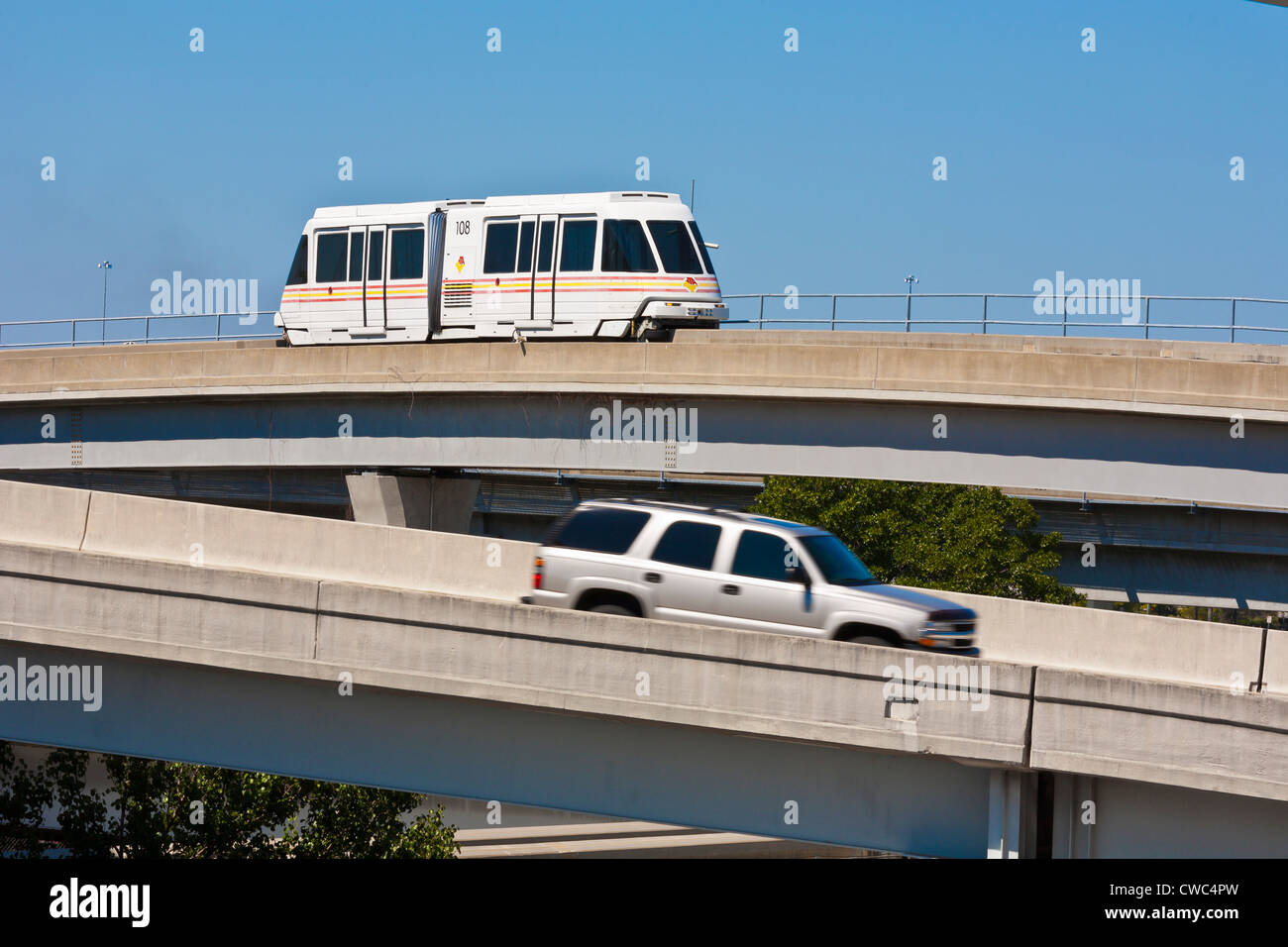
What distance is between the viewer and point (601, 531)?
13430 millimetres

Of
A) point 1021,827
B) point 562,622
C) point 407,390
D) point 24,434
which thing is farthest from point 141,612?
point 24,434

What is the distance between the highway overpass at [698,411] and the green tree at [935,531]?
A: 23.2 ft

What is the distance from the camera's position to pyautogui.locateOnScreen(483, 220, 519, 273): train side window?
27000 millimetres

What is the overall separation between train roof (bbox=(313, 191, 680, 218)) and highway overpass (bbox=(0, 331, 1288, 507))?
284 cm

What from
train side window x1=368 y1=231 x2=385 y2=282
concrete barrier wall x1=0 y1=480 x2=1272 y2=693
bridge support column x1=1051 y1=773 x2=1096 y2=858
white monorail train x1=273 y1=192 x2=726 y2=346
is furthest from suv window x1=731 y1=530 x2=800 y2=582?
train side window x1=368 y1=231 x2=385 y2=282

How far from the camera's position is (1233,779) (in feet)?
33.1

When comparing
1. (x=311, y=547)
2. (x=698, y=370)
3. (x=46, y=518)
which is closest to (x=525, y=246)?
(x=698, y=370)

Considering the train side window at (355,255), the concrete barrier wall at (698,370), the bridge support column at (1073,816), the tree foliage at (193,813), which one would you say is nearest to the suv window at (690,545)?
the bridge support column at (1073,816)

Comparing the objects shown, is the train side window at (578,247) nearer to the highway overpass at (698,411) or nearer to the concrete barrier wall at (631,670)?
the highway overpass at (698,411)

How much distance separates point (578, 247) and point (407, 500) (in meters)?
6.10
